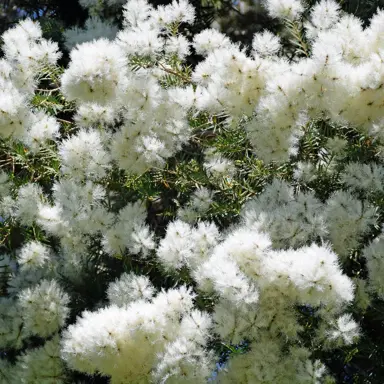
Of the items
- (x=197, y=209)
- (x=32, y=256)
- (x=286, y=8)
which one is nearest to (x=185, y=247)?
(x=197, y=209)

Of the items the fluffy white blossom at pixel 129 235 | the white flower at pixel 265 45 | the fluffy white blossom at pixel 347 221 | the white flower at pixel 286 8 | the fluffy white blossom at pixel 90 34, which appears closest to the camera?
the fluffy white blossom at pixel 347 221

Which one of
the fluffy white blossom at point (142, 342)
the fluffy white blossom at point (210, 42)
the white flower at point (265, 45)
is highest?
the fluffy white blossom at point (210, 42)

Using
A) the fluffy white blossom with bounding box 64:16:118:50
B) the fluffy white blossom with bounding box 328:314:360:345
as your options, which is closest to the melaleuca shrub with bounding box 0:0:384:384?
the fluffy white blossom with bounding box 328:314:360:345

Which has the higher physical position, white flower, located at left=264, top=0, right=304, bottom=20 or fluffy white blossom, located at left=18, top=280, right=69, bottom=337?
white flower, located at left=264, top=0, right=304, bottom=20

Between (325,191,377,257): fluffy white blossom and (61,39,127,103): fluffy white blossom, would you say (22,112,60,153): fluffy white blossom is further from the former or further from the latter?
(325,191,377,257): fluffy white blossom

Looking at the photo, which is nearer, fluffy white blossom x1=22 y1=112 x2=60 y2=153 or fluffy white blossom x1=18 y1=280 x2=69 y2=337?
fluffy white blossom x1=18 y1=280 x2=69 y2=337

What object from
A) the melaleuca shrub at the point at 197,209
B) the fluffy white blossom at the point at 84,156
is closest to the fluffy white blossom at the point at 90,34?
the melaleuca shrub at the point at 197,209

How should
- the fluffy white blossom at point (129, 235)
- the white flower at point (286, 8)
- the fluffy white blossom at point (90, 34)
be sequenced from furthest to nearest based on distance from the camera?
the fluffy white blossom at point (90, 34)
the white flower at point (286, 8)
the fluffy white blossom at point (129, 235)

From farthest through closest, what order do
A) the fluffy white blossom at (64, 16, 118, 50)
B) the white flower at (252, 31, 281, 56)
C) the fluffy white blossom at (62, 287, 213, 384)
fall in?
the fluffy white blossom at (64, 16, 118, 50), the white flower at (252, 31, 281, 56), the fluffy white blossom at (62, 287, 213, 384)

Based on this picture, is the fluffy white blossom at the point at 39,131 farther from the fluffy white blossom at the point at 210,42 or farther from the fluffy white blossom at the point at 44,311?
the fluffy white blossom at the point at 210,42
